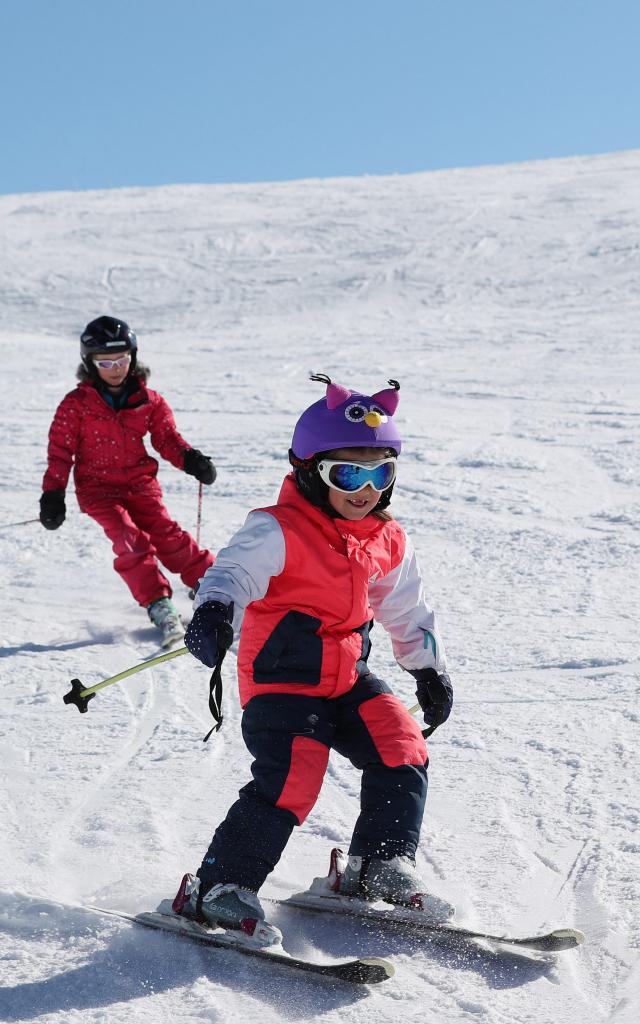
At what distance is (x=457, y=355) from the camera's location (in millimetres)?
13883

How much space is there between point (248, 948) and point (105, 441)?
12.6ft

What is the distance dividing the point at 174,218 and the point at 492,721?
21817 millimetres

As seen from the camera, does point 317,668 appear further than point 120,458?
No

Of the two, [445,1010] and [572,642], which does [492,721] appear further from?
[445,1010]

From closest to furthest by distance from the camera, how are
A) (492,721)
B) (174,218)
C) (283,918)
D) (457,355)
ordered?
1. (283,918)
2. (492,721)
3. (457,355)
4. (174,218)

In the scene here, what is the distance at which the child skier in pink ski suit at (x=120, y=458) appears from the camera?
18.9 feet

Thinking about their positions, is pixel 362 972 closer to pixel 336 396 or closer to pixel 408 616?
pixel 408 616

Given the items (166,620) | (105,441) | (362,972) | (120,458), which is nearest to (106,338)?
(105,441)

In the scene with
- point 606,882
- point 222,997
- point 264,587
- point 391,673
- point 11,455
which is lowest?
point 222,997

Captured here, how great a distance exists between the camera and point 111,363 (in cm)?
580

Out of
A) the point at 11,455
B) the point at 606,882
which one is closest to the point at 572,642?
the point at 606,882

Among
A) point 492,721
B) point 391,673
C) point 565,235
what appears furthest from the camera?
point 565,235

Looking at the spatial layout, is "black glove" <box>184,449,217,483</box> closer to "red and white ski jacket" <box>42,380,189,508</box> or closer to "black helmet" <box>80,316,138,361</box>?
"red and white ski jacket" <box>42,380,189,508</box>

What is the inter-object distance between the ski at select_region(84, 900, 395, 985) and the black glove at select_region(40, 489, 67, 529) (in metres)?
3.16
